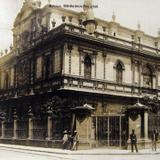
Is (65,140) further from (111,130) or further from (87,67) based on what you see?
(87,67)

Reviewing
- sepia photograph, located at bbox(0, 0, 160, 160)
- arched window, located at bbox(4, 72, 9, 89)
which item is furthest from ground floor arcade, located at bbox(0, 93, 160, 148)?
arched window, located at bbox(4, 72, 9, 89)

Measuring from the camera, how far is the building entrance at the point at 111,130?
80.0ft

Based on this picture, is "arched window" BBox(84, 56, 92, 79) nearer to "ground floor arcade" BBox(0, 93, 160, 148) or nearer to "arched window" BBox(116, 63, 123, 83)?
"ground floor arcade" BBox(0, 93, 160, 148)

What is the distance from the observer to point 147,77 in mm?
34938

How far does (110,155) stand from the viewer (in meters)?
20.6

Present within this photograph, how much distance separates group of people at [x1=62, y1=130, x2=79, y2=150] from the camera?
23359mm

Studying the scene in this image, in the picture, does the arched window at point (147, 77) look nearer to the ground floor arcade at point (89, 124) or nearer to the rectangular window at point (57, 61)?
the ground floor arcade at point (89, 124)

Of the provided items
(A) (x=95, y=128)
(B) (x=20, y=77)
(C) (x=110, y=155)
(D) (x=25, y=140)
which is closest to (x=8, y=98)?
(B) (x=20, y=77)

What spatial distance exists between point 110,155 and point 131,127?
3.73 m

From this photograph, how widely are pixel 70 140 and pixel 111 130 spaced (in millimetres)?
2650

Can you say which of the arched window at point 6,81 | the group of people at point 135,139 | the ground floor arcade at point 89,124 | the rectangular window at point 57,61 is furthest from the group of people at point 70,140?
the arched window at point 6,81

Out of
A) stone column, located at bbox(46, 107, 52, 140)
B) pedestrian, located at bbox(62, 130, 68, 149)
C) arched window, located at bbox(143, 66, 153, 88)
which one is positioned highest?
arched window, located at bbox(143, 66, 153, 88)

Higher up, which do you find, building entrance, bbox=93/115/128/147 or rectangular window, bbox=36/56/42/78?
rectangular window, bbox=36/56/42/78

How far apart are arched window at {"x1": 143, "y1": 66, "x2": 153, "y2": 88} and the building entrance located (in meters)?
10.4
